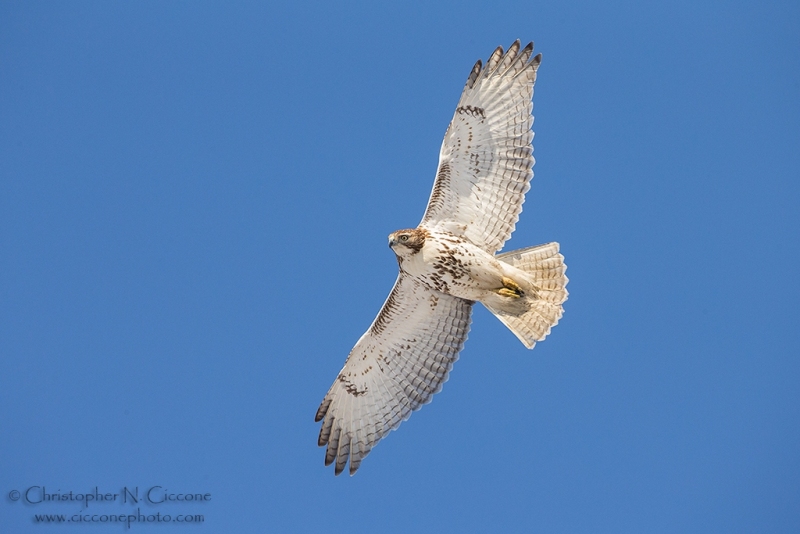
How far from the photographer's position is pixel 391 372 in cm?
1053

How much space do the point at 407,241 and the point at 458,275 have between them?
76 cm

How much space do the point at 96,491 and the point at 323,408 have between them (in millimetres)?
3697

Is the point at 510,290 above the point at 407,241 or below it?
below

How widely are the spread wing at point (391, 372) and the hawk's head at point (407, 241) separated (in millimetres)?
975

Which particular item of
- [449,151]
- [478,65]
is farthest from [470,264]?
[478,65]

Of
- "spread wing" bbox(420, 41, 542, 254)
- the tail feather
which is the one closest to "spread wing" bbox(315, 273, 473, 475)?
the tail feather

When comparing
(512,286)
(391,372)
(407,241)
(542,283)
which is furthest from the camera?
(391,372)

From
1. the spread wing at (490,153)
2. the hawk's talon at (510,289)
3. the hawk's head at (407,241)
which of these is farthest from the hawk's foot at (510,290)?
the hawk's head at (407,241)

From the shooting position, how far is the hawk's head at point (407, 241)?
9.53 meters

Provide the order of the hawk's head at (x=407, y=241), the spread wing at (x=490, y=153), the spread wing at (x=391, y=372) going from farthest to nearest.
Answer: the spread wing at (x=391, y=372) < the spread wing at (x=490, y=153) < the hawk's head at (x=407, y=241)

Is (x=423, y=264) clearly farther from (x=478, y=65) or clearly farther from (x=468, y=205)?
(x=478, y=65)

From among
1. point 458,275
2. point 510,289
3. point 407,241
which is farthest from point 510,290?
point 407,241

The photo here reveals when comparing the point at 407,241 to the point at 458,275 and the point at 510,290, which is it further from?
the point at 510,290

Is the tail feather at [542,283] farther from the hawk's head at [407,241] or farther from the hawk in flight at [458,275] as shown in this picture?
the hawk's head at [407,241]
